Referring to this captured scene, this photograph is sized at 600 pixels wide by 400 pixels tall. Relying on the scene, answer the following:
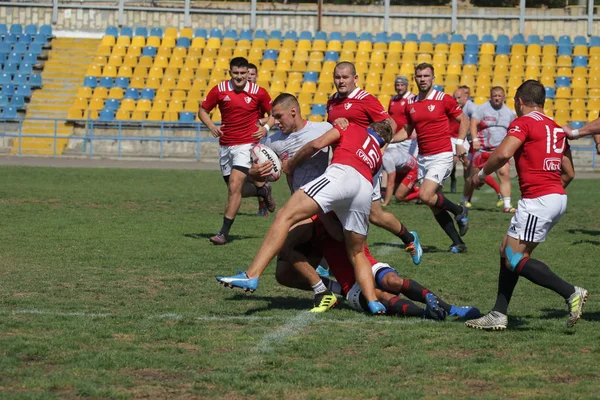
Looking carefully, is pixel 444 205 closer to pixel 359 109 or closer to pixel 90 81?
pixel 359 109

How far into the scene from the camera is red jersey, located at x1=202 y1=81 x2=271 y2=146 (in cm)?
1333

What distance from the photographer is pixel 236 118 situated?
1334cm

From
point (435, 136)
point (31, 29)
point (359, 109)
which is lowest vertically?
point (435, 136)

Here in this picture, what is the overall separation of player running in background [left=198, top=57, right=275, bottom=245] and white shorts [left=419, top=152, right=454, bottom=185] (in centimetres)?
230

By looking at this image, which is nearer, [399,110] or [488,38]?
[399,110]

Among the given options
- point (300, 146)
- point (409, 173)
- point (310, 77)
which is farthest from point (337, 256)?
point (310, 77)

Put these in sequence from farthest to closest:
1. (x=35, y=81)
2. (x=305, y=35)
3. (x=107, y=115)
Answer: (x=305, y=35) < (x=35, y=81) < (x=107, y=115)

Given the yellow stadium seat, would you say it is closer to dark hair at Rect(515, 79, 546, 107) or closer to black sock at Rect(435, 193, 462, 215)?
black sock at Rect(435, 193, 462, 215)

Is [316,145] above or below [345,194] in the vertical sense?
above

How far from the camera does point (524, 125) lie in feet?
24.5

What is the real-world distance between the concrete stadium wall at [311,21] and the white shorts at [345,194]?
29.4m

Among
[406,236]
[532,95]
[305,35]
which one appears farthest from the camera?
[305,35]

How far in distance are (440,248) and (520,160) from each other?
206 inches

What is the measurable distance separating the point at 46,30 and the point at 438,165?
1063 inches
